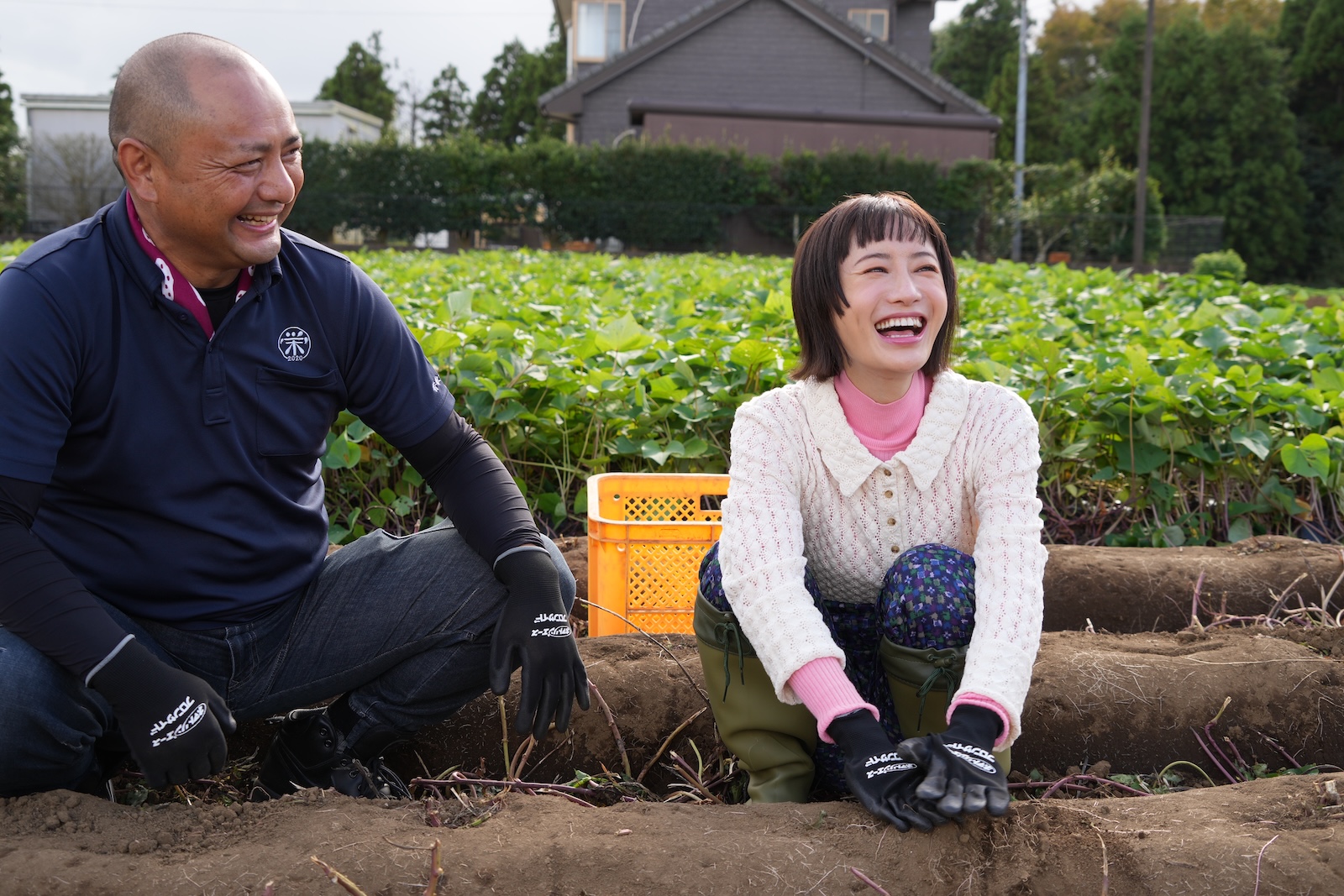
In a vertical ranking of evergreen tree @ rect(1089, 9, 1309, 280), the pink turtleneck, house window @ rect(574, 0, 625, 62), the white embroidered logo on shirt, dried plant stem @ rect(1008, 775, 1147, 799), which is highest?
house window @ rect(574, 0, 625, 62)

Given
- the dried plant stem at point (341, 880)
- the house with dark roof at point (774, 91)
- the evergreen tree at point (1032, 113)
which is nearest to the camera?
the dried plant stem at point (341, 880)

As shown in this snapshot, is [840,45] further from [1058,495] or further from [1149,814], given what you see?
[1149,814]

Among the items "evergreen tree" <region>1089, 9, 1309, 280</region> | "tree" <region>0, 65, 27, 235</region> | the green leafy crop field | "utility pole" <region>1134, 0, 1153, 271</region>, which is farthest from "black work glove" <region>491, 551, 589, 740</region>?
"evergreen tree" <region>1089, 9, 1309, 280</region>

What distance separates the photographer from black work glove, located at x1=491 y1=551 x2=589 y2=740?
1810 mm

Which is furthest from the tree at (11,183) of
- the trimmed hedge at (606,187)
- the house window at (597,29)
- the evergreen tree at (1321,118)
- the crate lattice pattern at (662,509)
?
the evergreen tree at (1321,118)

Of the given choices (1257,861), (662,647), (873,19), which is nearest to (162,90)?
(662,647)

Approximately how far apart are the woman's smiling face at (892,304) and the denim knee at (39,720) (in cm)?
133

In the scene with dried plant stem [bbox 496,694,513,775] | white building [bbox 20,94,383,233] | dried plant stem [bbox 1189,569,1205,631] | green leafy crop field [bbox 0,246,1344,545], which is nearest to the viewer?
dried plant stem [bbox 496,694,513,775]

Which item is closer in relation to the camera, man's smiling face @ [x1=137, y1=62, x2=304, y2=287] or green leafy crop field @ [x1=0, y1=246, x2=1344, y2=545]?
man's smiling face @ [x1=137, y1=62, x2=304, y2=287]

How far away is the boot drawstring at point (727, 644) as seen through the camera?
1.86 m

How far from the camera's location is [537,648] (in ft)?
5.99

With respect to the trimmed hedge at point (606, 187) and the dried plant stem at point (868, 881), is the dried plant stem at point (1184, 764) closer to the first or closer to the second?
the dried plant stem at point (868, 881)

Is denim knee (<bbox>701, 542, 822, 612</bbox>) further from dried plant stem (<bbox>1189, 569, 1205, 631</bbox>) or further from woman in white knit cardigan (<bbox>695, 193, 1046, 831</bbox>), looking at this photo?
dried plant stem (<bbox>1189, 569, 1205, 631</bbox>)

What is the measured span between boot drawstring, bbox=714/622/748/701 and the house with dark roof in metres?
21.9
